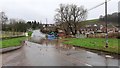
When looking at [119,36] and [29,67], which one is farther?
[119,36]

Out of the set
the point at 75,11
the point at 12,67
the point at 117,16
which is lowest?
the point at 12,67

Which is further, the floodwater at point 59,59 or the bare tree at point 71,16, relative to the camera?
the bare tree at point 71,16

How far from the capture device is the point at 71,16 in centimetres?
7831

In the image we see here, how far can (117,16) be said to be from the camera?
17969 mm

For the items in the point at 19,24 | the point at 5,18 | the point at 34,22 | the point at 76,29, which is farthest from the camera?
the point at 34,22

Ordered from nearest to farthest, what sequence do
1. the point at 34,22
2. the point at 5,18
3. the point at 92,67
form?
the point at 92,67 → the point at 5,18 → the point at 34,22

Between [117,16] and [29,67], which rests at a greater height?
[117,16]

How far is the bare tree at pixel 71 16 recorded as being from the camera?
7706cm

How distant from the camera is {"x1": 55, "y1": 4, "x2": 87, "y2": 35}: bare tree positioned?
77.1 metres

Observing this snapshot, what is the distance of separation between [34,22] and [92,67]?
573 feet

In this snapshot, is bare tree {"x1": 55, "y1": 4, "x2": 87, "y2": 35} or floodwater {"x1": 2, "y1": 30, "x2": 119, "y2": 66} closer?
floodwater {"x1": 2, "y1": 30, "x2": 119, "y2": 66}

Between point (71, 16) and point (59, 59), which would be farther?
point (71, 16)

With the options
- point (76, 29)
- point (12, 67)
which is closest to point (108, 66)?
point (12, 67)

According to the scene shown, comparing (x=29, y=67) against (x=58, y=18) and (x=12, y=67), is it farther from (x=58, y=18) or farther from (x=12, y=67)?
(x=58, y=18)
